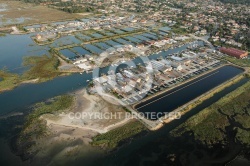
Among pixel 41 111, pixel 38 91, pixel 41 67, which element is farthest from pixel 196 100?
pixel 41 67

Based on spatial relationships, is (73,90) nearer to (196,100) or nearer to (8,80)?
(8,80)

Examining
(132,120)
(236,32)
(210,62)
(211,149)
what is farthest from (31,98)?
(236,32)

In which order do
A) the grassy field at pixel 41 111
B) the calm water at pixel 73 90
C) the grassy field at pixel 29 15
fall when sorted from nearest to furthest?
the calm water at pixel 73 90
the grassy field at pixel 41 111
the grassy field at pixel 29 15

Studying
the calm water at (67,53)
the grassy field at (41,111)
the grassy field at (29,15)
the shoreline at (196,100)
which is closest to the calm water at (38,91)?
the grassy field at (41,111)

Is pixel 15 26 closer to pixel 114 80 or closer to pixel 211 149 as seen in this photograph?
pixel 114 80

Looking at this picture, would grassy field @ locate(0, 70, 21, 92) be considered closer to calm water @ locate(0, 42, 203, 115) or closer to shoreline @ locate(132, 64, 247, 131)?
calm water @ locate(0, 42, 203, 115)

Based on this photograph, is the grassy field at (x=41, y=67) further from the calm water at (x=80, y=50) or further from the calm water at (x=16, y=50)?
the calm water at (x=80, y=50)
